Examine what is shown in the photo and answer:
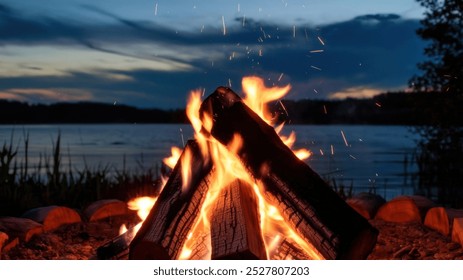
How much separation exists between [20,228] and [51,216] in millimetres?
297

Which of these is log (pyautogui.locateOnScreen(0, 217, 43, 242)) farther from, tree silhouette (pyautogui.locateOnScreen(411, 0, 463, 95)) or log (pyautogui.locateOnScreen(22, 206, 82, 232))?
tree silhouette (pyautogui.locateOnScreen(411, 0, 463, 95))

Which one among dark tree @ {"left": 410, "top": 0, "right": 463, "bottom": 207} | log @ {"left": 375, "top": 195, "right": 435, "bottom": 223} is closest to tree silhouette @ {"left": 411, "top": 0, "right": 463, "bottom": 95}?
dark tree @ {"left": 410, "top": 0, "right": 463, "bottom": 207}

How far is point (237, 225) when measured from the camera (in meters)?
3.06

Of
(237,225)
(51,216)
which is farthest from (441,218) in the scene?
(51,216)

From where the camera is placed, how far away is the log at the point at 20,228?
12.7ft

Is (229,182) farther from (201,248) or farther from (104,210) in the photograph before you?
(104,210)

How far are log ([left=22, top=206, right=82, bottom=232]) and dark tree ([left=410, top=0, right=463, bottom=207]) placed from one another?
16.9 feet

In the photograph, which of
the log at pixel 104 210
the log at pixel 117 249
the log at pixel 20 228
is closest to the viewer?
the log at pixel 117 249

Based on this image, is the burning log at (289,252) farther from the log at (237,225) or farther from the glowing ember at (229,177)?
the log at (237,225)

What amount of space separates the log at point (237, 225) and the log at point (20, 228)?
1.34 meters

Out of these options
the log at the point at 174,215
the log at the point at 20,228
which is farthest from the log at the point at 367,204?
the log at the point at 20,228

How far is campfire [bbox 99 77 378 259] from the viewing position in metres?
3.02
